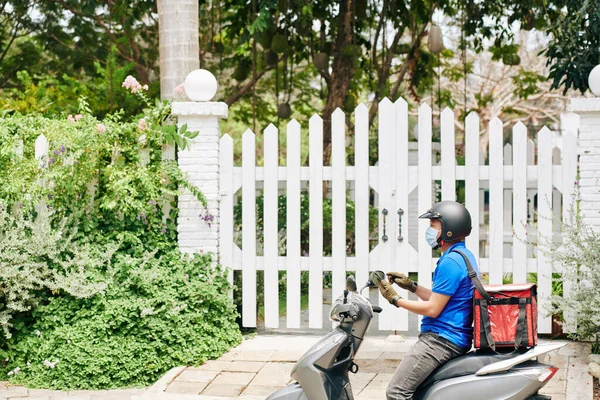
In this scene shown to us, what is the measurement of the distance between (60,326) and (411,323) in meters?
3.23

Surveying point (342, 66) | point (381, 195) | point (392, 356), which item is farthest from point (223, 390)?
point (342, 66)

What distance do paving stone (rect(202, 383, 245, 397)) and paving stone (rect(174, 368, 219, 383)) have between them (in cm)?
15

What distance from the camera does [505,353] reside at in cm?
368

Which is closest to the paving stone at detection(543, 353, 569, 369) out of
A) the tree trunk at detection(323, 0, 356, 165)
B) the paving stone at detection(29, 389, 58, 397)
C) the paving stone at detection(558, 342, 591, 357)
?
the paving stone at detection(558, 342, 591, 357)

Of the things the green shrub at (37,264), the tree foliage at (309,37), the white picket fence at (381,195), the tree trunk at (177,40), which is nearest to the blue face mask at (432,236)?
the white picket fence at (381,195)

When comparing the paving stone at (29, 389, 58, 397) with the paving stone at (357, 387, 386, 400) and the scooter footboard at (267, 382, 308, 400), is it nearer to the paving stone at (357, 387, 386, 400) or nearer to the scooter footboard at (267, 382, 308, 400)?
the paving stone at (357, 387, 386, 400)

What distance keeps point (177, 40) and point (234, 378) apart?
10.8 ft

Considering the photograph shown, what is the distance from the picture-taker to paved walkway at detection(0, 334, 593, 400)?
526 cm

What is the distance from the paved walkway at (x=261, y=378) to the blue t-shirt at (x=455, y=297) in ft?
4.89

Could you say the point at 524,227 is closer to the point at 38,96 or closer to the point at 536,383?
the point at 536,383

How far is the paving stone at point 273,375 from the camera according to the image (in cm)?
557

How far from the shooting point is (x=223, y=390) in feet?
17.6

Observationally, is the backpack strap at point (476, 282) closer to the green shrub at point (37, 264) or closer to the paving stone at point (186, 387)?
the paving stone at point (186, 387)

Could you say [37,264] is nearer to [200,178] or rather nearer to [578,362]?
[200,178]
